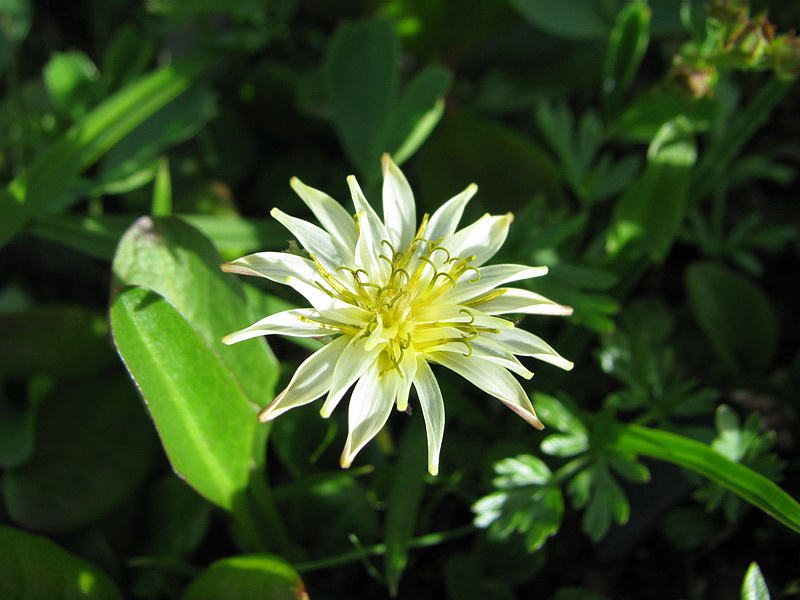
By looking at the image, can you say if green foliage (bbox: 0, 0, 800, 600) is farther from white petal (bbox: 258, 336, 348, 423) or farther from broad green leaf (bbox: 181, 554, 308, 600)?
white petal (bbox: 258, 336, 348, 423)

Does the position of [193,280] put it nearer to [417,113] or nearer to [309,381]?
[309,381]

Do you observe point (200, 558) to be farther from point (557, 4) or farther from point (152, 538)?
point (557, 4)

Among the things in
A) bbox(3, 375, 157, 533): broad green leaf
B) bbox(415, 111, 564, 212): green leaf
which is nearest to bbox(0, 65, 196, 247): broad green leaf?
bbox(3, 375, 157, 533): broad green leaf

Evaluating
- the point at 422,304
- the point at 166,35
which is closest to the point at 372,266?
the point at 422,304

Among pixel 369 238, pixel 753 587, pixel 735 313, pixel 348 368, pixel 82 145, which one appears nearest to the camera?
pixel 348 368

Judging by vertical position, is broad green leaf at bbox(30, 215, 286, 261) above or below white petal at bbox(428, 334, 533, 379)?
below

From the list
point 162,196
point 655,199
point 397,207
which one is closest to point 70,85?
point 162,196

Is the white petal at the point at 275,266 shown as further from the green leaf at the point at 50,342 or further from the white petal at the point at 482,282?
the green leaf at the point at 50,342
